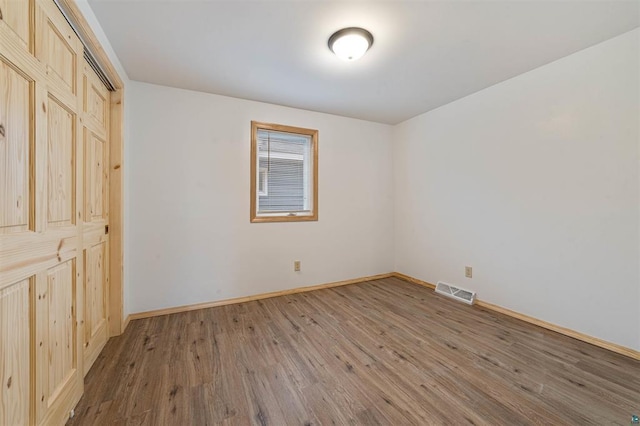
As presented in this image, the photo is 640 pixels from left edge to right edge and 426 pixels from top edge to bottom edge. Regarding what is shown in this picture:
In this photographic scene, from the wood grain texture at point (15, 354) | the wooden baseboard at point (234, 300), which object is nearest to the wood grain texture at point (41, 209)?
the wood grain texture at point (15, 354)

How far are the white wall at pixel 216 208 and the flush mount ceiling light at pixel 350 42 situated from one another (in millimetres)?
1431

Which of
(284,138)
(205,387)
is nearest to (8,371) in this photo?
(205,387)

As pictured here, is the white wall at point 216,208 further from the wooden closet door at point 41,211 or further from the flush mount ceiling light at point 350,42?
the flush mount ceiling light at point 350,42

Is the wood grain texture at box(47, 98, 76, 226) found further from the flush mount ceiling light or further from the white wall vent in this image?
the white wall vent

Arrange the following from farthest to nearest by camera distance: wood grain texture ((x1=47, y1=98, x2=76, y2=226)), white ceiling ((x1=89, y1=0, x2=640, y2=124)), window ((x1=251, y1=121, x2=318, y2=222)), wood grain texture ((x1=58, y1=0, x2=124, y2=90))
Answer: window ((x1=251, y1=121, x2=318, y2=222)) → white ceiling ((x1=89, y1=0, x2=640, y2=124)) → wood grain texture ((x1=58, y1=0, x2=124, y2=90)) → wood grain texture ((x1=47, y1=98, x2=76, y2=226))

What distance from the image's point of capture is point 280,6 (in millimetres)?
1590

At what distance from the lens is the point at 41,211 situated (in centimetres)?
110

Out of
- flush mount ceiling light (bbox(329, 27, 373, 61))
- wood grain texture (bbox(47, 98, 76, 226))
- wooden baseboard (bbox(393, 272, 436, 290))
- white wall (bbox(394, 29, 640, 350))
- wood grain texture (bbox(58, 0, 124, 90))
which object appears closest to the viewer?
wood grain texture (bbox(47, 98, 76, 226))

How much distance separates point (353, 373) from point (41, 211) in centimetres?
191

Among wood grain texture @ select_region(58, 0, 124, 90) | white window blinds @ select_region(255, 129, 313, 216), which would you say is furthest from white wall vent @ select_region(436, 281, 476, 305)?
wood grain texture @ select_region(58, 0, 124, 90)

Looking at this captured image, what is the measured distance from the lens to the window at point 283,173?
10.1 feet

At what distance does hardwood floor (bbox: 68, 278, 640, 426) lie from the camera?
1.34 meters

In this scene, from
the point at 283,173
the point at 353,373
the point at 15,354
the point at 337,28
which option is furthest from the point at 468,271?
the point at 15,354

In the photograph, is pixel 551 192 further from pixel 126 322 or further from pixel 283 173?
pixel 126 322
